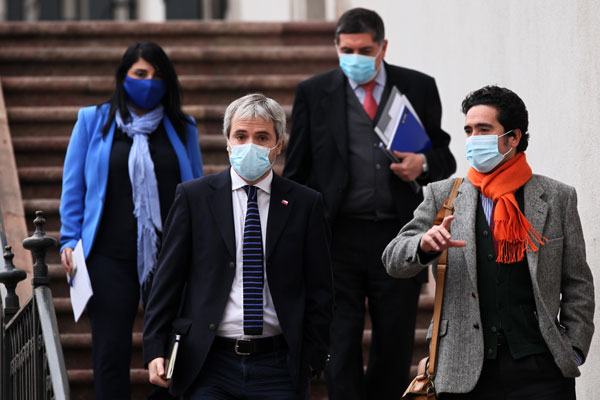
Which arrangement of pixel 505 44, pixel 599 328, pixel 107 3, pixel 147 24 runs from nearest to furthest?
pixel 599 328 < pixel 505 44 < pixel 147 24 < pixel 107 3

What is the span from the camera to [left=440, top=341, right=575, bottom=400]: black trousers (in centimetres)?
419

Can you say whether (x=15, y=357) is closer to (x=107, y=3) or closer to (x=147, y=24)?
(x=147, y=24)

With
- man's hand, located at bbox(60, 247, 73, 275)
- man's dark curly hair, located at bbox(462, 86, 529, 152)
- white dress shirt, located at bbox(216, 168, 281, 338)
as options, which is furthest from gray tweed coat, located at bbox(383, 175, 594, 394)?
man's hand, located at bbox(60, 247, 73, 275)

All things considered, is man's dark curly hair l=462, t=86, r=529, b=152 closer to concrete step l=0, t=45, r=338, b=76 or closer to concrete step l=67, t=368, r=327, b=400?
concrete step l=67, t=368, r=327, b=400

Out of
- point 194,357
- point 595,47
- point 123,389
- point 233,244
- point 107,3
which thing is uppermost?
point 107,3

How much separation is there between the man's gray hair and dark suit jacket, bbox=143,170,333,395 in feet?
0.66

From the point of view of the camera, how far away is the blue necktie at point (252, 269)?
4.24m

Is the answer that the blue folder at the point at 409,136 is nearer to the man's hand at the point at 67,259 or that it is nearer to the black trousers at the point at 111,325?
the black trousers at the point at 111,325

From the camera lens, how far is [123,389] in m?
5.44

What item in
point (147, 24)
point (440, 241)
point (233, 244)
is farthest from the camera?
point (147, 24)

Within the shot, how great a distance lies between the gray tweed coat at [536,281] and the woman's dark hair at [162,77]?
179 cm

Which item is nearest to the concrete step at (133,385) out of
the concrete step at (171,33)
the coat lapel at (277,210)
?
the coat lapel at (277,210)

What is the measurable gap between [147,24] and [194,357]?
21.9 feet

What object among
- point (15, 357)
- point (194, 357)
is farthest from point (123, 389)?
point (194, 357)
